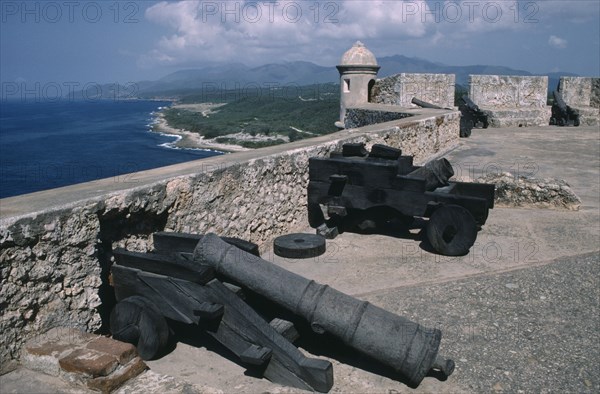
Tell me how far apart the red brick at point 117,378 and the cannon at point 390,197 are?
113 inches

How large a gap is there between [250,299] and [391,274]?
62.2 inches

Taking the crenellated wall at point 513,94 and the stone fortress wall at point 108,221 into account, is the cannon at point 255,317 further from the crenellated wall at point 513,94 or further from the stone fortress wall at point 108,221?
the crenellated wall at point 513,94

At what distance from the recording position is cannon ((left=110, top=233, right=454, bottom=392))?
2664 mm

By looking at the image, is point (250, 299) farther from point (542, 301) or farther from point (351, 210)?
point (351, 210)

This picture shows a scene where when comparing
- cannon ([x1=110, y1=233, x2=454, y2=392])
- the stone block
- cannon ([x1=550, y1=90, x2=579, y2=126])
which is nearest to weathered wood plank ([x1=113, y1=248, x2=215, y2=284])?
cannon ([x1=110, y1=233, x2=454, y2=392])

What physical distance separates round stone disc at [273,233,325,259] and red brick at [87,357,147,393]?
7.44 feet

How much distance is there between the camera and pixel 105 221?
10.5ft

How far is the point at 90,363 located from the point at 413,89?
11.9 meters

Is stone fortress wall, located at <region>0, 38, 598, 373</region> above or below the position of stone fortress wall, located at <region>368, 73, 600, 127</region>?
below

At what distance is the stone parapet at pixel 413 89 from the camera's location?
42.0 ft

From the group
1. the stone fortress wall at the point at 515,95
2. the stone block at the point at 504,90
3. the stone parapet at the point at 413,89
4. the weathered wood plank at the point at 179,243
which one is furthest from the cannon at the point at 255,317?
the stone block at the point at 504,90

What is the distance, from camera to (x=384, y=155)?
507cm

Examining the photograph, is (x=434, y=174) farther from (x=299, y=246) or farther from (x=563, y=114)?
(x=563, y=114)

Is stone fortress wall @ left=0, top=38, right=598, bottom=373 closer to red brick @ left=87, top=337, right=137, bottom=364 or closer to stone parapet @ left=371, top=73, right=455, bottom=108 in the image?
red brick @ left=87, top=337, right=137, bottom=364
